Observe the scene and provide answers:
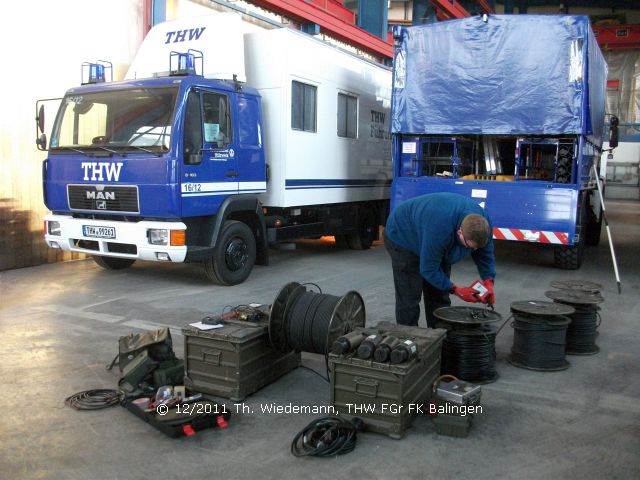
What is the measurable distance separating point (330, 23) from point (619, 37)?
21508 mm

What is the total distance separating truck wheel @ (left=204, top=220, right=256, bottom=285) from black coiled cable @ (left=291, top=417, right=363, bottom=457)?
14.5 ft

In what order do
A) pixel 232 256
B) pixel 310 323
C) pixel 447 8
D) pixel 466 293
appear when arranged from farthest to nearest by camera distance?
pixel 447 8 → pixel 232 256 → pixel 466 293 → pixel 310 323

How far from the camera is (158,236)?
719cm

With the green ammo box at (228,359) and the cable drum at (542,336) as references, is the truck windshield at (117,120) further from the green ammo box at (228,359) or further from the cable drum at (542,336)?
the cable drum at (542,336)

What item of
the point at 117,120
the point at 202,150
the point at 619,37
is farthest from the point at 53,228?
the point at 619,37

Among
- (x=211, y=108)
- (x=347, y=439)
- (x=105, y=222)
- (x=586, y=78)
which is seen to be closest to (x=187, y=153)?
(x=211, y=108)

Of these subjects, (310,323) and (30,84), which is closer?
(310,323)

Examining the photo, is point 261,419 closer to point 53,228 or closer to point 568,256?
point 53,228

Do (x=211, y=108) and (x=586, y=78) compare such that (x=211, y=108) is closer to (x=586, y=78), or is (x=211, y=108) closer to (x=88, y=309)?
(x=88, y=309)

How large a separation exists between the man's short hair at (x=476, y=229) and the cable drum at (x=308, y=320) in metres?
0.97

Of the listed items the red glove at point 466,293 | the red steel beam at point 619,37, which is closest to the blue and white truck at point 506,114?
the red glove at point 466,293

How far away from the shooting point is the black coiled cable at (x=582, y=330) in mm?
5449

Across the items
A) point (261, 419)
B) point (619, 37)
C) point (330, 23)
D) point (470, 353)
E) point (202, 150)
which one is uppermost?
point (619, 37)

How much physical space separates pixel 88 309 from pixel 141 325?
101 cm
